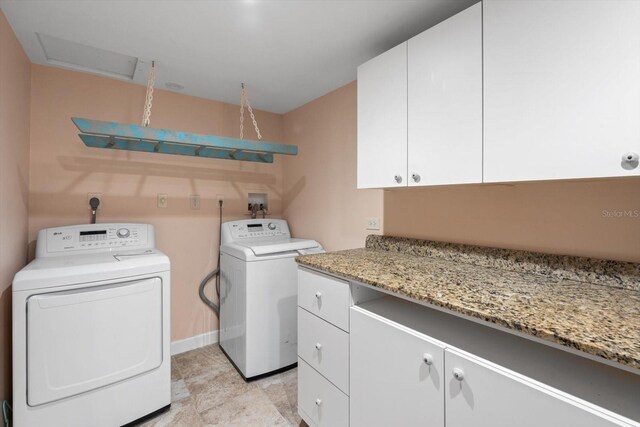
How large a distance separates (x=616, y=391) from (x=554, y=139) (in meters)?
0.76

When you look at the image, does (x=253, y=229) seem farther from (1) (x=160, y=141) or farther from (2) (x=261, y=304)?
(1) (x=160, y=141)

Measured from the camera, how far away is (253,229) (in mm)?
2686

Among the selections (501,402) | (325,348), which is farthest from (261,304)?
(501,402)

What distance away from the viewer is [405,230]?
6.29ft

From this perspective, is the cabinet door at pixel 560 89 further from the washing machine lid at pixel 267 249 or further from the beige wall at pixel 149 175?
the beige wall at pixel 149 175

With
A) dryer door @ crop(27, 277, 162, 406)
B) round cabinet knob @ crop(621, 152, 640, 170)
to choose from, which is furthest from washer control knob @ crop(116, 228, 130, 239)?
round cabinet knob @ crop(621, 152, 640, 170)

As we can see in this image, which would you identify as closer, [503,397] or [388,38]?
[503,397]

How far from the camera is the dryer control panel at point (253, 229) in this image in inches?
100

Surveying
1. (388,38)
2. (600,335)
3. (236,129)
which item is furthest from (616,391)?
(236,129)

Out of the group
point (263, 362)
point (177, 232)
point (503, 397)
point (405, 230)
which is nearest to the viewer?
point (503, 397)

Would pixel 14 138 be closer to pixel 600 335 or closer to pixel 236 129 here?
pixel 236 129

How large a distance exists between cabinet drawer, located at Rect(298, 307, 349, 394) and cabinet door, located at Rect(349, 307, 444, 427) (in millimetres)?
58

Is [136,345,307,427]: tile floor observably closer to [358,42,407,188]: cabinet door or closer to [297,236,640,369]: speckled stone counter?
[297,236,640,369]: speckled stone counter

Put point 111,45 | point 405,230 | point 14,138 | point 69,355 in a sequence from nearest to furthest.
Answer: point 69,355 < point 14,138 < point 111,45 < point 405,230
